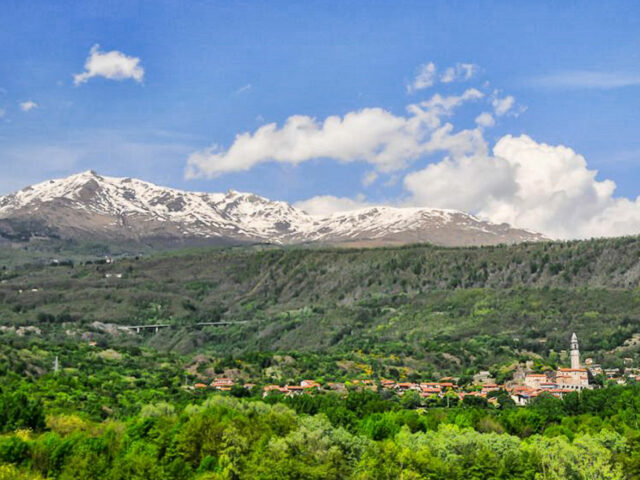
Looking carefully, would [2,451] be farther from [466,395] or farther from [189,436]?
[466,395]

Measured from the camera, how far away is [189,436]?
294ft

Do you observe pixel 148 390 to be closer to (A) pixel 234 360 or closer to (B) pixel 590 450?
(A) pixel 234 360

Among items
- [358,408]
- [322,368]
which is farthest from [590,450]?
[322,368]

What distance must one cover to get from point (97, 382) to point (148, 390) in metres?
7.39

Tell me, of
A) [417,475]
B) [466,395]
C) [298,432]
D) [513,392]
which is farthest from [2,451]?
[513,392]

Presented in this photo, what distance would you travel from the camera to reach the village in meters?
152

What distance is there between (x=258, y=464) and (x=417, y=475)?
483 inches

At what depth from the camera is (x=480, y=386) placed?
552 ft

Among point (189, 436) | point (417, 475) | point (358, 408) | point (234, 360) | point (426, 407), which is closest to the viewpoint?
point (417, 475)

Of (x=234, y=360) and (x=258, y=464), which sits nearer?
(x=258, y=464)

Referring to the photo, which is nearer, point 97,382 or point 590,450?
point 590,450

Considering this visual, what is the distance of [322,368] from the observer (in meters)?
190

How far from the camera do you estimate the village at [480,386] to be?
152 m

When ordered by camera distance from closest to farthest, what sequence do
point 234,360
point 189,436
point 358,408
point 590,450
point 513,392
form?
1. point 590,450
2. point 189,436
3. point 358,408
4. point 513,392
5. point 234,360
